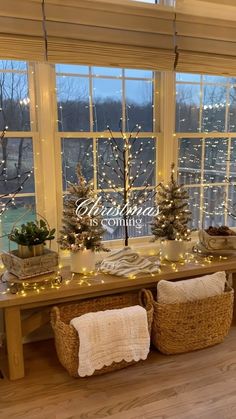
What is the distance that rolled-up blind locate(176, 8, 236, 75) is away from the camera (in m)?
2.78

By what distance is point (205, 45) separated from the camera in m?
2.86

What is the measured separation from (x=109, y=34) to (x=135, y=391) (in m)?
2.37

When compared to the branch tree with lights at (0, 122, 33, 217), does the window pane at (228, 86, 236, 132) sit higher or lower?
higher

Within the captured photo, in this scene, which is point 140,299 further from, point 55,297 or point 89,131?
point 89,131

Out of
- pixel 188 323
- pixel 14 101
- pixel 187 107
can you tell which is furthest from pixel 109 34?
pixel 188 323

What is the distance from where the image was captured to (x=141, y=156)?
9.94ft

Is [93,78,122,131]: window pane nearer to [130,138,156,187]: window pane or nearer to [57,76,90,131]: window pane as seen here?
[57,76,90,131]: window pane

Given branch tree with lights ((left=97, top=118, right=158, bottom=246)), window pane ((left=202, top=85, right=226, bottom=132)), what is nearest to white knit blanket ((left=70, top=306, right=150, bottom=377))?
branch tree with lights ((left=97, top=118, right=158, bottom=246))

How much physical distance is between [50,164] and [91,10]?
111cm

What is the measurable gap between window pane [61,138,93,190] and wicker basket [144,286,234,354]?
41.4 inches

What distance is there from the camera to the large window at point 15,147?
2.54m

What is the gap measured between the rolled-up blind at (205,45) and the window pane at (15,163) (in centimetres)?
133

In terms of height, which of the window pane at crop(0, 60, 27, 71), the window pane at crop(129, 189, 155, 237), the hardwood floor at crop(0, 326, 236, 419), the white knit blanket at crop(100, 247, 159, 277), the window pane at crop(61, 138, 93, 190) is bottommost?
the hardwood floor at crop(0, 326, 236, 419)

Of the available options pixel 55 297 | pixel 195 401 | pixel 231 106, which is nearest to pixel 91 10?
pixel 231 106
